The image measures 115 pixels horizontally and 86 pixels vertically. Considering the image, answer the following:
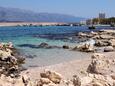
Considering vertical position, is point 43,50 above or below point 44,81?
below

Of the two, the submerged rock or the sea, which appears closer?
the submerged rock

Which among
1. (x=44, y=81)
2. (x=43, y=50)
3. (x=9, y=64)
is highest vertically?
(x=44, y=81)

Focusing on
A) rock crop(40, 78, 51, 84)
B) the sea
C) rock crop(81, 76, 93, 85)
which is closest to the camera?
rock crop(81, 76, 93, 85)

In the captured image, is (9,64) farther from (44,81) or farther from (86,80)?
→ (86,80)

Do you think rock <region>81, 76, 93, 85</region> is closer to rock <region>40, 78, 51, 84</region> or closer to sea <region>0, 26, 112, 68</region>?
rock <region>40, 78, 51, 84</region>

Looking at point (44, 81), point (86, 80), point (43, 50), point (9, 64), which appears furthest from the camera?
point (43, 50)

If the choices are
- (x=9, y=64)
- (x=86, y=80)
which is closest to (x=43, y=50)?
(x=9, y=64)

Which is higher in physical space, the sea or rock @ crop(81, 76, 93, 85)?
rock @ crop(81, 76, 93, 85)

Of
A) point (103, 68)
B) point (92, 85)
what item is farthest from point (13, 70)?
point (92, 85)

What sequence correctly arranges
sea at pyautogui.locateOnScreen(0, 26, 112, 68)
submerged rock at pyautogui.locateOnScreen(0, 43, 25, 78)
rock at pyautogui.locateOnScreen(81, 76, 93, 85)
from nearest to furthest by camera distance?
rock at pyautogui.locateOnScreen(81, 76, 93, 85), submerged rock at pyautogui.locateOnScreen(0, 43, 25, 78), sea at pyautogui.locateOnScreen(0, 26, 112, 68)

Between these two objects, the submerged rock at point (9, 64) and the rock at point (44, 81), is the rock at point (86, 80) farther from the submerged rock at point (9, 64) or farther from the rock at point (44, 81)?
the submerged rock at point (9, 64)

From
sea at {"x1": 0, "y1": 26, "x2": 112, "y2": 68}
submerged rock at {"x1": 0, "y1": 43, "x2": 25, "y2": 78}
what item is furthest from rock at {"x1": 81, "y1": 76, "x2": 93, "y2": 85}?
sea at {"x1": 0, "y1": 26, "x2": 112, "y2": 68}

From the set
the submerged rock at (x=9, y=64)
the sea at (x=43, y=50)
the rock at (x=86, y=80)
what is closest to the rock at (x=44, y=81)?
the rock at (x=86, y=80)

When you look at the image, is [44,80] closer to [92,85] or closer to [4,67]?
[92,85]
